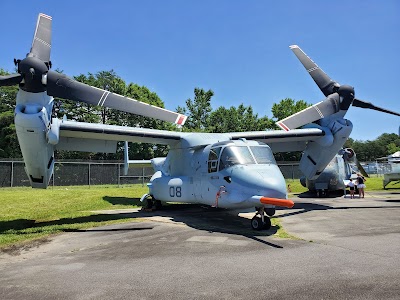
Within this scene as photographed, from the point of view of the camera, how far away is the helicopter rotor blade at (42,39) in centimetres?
1113

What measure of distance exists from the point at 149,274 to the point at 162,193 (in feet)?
30.5

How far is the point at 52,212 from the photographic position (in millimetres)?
15102

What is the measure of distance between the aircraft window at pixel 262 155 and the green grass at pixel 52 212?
220 inches

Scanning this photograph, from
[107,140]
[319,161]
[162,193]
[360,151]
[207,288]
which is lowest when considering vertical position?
[207,288]

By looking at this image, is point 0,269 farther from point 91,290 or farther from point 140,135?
point 140,135

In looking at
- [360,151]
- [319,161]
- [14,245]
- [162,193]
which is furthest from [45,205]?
[360,151]

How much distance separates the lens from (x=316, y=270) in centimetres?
546

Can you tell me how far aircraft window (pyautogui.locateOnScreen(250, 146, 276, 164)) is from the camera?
413 inches

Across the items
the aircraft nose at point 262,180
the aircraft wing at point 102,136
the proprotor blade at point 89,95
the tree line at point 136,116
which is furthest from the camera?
the tree line at point 136,116

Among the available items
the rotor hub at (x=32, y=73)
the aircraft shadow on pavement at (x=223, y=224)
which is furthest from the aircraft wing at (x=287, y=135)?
the rotor hub at (x=32, y=73)

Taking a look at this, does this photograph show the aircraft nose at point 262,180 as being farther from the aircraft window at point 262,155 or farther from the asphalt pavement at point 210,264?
the asphalt pavement at point 210,264

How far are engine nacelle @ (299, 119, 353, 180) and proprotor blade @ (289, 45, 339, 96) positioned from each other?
197cm

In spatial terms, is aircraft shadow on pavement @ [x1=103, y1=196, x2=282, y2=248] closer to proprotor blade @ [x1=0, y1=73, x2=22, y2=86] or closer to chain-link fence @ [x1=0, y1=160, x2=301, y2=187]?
proprotor blade @ [x1=0, y1=73, x2=22, y2=86]

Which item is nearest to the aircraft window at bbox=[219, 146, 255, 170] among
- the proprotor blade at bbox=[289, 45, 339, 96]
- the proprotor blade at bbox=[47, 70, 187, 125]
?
the proprotor blade at bbox=[47, 70, 187, 125]
